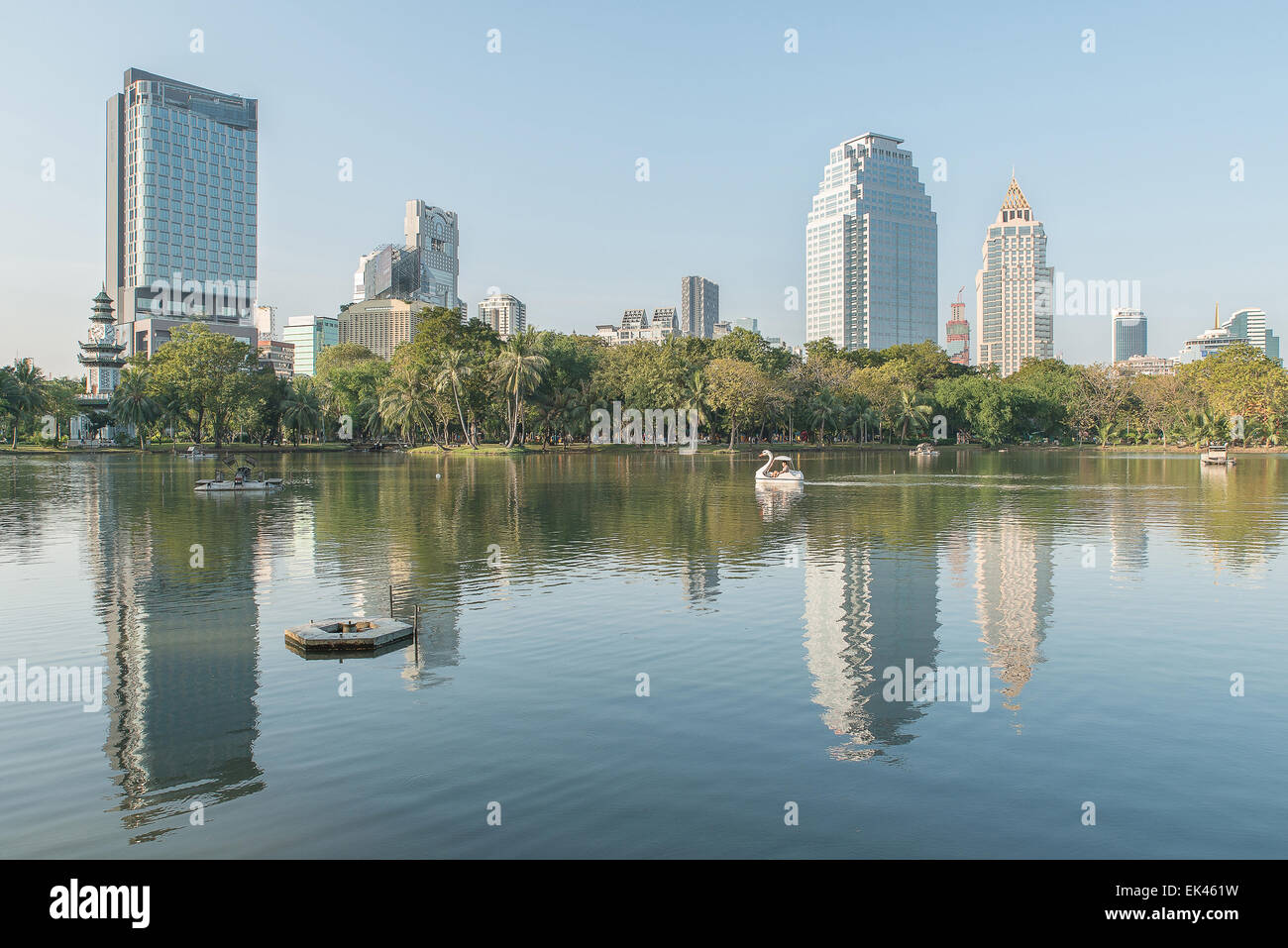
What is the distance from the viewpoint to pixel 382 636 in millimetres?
14758

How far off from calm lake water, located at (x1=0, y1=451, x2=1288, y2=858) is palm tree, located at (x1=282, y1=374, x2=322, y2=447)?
9253 cm

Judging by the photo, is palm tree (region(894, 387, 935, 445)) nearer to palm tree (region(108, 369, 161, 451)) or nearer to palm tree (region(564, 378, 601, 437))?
palm tree (region(564, 378, 601, 437))

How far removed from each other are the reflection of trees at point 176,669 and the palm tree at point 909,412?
115105mm

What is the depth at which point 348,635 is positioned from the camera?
48.4 ft

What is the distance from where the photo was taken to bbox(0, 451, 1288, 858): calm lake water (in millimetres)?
8336

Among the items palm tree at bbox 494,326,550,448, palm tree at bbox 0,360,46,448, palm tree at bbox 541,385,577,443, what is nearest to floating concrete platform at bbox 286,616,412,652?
palm tree at bbox 494,326,550,448

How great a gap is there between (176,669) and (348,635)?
2573mm

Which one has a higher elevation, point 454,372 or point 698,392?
point 454,372

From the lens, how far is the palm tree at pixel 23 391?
99625 mm

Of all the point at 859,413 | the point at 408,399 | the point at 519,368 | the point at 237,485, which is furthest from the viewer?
the point at 859,413

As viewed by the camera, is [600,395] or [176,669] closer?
[176,669]

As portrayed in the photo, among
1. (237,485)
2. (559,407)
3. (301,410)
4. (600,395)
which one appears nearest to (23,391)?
(301,410)

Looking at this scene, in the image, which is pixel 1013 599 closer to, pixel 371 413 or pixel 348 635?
pixel 348 635
